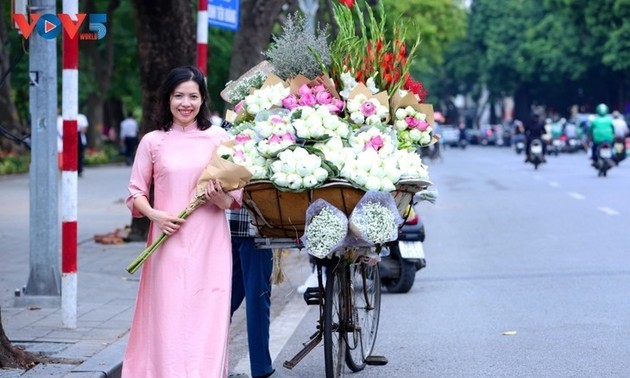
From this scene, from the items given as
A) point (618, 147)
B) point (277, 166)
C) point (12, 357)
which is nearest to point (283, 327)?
point (12, 357)

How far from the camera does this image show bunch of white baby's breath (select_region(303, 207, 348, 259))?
654cm

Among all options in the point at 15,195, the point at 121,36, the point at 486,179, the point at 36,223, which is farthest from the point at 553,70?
the point at 36,223

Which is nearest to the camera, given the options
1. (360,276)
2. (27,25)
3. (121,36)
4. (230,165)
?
(230,165)

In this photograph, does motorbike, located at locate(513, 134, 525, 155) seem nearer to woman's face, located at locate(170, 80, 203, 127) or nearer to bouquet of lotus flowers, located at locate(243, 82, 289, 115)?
bouquet of lotus flowers, located at locate(243, 82, 289, 115)

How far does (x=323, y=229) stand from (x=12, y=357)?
210cm

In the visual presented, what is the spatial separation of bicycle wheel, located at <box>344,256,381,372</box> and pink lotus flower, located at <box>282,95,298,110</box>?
0.97 meters

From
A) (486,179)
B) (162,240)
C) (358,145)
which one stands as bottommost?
(486,179)

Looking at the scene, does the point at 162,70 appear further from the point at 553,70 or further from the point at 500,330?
the point at 553,70

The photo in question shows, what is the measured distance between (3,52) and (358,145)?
28.9m

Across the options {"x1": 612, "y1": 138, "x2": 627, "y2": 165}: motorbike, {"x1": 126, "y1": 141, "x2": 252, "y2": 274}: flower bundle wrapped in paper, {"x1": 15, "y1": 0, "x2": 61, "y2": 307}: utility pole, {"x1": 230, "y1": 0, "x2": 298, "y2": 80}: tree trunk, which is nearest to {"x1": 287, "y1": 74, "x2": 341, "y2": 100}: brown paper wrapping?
{"x1": 126, "y1": 141, "x2": 252, "y2": 274}: flower bundle wrapped in paper

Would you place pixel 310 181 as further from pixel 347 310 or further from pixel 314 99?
pixel 347 310

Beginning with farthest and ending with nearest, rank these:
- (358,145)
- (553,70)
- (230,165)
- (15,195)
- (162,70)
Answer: (553,70) < (15,195) < (162,70) < (358,145) < (230,165)

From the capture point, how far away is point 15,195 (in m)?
27.0

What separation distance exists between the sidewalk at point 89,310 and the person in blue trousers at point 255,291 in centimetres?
35
